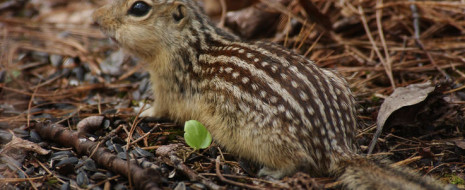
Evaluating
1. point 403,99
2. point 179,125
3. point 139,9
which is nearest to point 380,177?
point 403,99

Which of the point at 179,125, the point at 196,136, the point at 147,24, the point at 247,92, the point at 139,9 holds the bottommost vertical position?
the point at 179,125

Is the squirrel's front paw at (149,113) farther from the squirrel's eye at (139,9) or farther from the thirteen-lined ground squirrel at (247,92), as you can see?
the squirrel's eye at (139,9)

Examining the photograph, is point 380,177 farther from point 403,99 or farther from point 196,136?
point 196,136

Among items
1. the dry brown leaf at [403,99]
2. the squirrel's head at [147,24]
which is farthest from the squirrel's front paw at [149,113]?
the dry brown leaf at [403,99]

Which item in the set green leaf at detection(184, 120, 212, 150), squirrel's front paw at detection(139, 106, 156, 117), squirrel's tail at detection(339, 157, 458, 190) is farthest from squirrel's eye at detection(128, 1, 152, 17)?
squirrel's tail at detection(339, 157, 458, 190)

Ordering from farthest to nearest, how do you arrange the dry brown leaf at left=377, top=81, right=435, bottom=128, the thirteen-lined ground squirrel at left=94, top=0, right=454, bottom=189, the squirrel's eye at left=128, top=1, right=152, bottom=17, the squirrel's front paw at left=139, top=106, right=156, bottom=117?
1. the squirrel's front paw at left=139, top=106, right=156, bottom=117
2. the squirrel's eye at left=128, top=1, right=152, bottom=17
3. the dry brown leaf at left=377, top=81, right=435, bottom=128
4. the thirteen-lined ground squirrel at left=94, top=0, right=454, bottom=189

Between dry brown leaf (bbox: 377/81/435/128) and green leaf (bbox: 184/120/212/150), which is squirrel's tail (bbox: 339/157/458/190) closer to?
dry brown leaf (bbox: 377/81/435/128)
